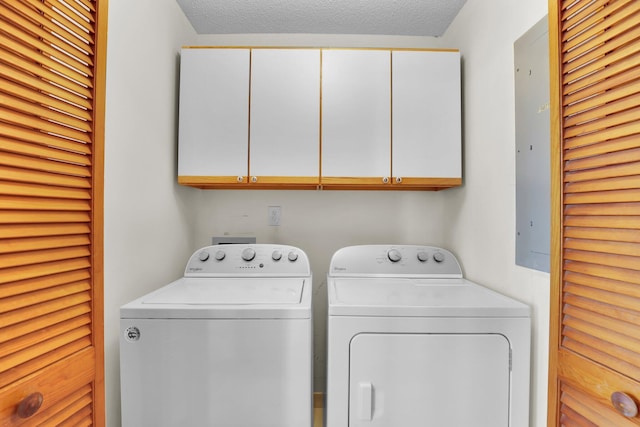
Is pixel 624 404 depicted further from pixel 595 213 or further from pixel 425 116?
pixel 425 116

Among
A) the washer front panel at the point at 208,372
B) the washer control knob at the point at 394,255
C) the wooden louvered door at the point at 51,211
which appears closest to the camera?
the wooden louvered door at the point at 51,211

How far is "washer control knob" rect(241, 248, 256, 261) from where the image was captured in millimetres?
1961

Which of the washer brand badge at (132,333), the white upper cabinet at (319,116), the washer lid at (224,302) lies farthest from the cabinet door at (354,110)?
the washer brand badge at (132,333)

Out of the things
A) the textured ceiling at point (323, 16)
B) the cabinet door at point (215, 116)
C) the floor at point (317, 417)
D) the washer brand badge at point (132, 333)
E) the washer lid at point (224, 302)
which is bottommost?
the floor at point (317, 417)

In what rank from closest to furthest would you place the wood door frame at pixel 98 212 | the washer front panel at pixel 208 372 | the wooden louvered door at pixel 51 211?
1. the wooden louvered door at pixel 51 211
2. the wood door frame at pixel 98 212
3. the washer front panel at pixel 208 372

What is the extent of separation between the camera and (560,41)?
0.89m

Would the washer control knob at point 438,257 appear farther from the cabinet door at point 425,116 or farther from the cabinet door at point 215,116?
the cabinet door at point 215,116

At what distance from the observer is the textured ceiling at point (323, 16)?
1.91 meters

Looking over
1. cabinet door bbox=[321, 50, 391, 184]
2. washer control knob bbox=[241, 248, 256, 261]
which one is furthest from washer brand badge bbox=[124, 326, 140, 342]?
cabinet door bbox=[321, 50, 391, 184]

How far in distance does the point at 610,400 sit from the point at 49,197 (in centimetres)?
133

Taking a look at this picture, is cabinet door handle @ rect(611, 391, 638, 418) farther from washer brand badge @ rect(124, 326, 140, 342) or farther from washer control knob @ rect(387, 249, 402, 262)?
washer brand badge @ rect(124, 326, 140, 342)

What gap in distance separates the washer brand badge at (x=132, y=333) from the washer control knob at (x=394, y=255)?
4.34 feet

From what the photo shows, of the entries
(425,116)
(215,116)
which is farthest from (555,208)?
(215,116)

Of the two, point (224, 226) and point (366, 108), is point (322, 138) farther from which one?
point (224, 226)
